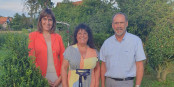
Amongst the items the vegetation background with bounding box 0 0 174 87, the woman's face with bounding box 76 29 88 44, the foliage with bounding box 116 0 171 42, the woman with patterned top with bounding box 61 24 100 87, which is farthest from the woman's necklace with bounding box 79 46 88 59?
the foliage with bounding box 116 0 171 42

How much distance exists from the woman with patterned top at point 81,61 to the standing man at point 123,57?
12.1 inches

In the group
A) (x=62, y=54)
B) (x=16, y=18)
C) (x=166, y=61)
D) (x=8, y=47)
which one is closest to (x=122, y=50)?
(x=62, y=54)

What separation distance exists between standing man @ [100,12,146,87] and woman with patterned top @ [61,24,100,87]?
308 mm

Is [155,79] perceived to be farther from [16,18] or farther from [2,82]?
[16,18]

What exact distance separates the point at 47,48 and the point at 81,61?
65cm

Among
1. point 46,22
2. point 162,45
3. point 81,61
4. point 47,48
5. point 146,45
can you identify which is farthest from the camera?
point 146,45

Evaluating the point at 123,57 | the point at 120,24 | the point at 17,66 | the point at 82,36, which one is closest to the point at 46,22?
the point at 82,36

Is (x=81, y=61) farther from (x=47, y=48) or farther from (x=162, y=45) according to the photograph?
(x=162, y=45)

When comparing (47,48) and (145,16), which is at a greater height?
(145,16)

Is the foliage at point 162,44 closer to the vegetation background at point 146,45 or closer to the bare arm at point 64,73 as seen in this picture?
the vegetation background at point 146,45

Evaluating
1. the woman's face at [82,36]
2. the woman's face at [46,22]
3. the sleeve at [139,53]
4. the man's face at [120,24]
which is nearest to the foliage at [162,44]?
the sleeve at [139,53]

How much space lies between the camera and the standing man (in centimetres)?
309

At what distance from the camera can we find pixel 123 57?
10.2 ft

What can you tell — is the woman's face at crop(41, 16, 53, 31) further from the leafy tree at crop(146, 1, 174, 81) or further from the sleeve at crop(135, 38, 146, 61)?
the leafy tree at crop(146, 1, 174, 81)
